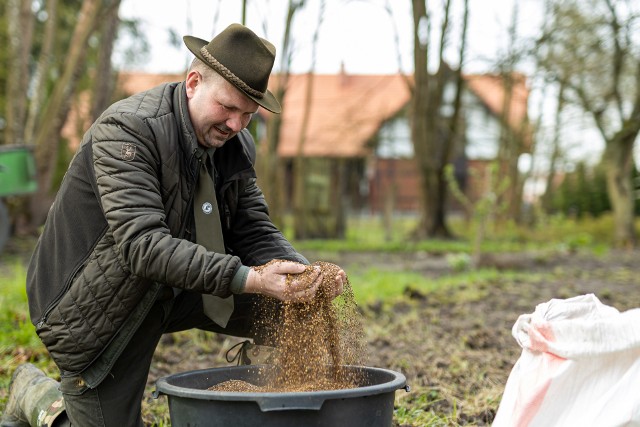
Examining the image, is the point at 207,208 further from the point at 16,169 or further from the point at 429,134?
the point at 429,134

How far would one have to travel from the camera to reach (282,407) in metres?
2.58

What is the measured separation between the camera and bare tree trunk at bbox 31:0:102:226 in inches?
407

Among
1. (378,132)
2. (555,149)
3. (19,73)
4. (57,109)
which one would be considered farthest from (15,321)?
(378,132)

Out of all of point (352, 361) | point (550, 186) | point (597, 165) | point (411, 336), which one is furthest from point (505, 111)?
point (352, 361)

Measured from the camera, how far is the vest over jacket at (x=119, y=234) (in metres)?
2.84

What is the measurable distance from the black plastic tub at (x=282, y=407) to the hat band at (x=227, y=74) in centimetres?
106

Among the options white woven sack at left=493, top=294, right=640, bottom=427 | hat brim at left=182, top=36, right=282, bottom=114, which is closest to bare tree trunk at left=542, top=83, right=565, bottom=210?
hat brim at left=182, top=36, right=282, bottom=114

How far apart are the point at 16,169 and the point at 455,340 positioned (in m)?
6.02

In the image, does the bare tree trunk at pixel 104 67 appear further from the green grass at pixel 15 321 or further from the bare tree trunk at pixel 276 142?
the green grass at pixel 15 321

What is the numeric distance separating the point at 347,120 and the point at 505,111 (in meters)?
3.63

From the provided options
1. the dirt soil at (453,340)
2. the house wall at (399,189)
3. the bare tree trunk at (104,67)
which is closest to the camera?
the dirt soil at (453,340)

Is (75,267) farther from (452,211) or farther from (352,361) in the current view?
(452,211)

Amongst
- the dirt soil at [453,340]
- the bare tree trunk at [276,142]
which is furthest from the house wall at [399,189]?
the dirt soil at [453,340]

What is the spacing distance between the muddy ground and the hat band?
5.21ft
